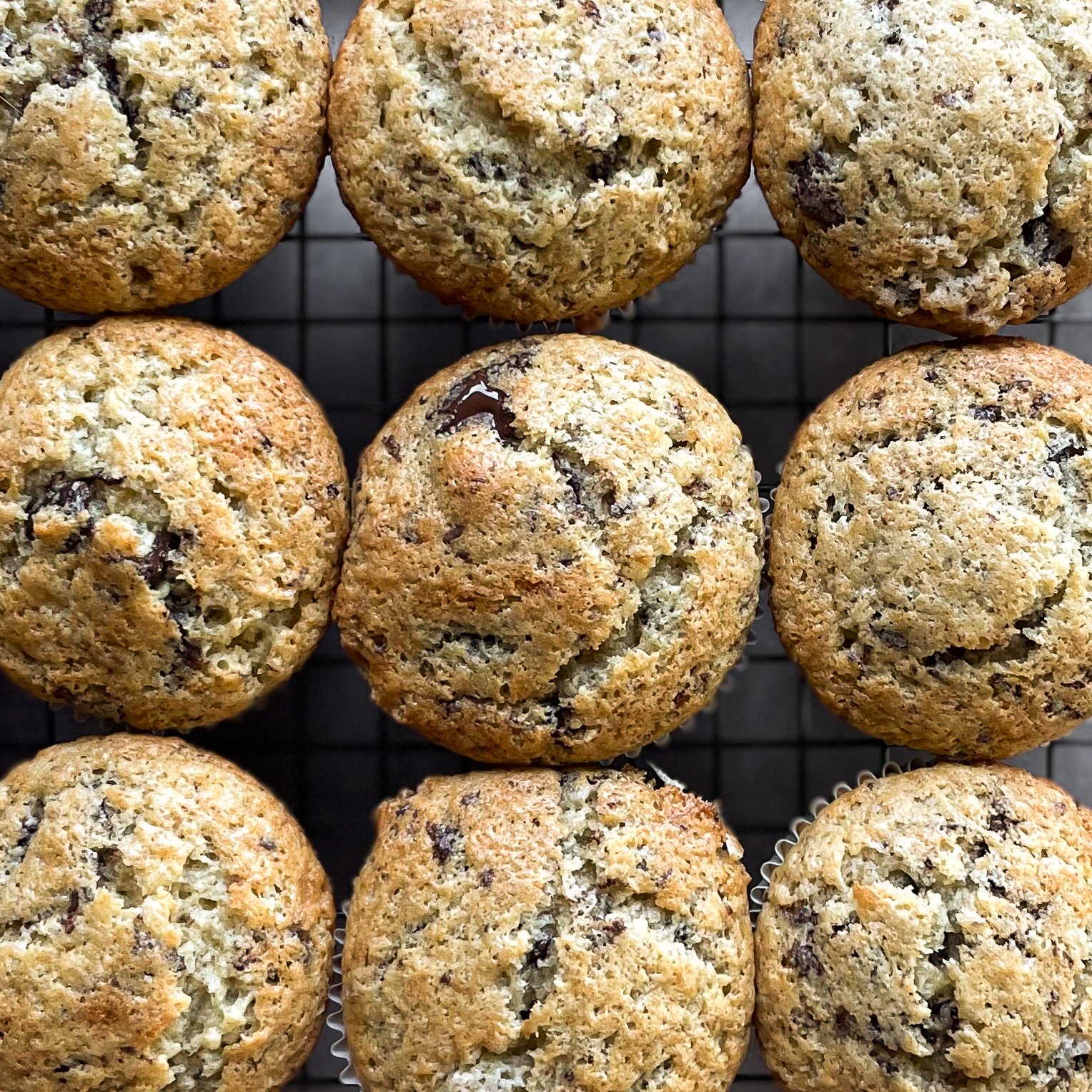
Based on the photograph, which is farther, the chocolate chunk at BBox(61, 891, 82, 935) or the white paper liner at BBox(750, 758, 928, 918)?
the white paper liner at BBox(750, 758, 928, 918)

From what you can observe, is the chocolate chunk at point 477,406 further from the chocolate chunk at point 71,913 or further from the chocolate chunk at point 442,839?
the chocolate chunk at point 71,913

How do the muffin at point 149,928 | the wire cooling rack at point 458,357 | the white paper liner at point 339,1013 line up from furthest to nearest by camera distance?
the wire cooling rack at point 458,357, the white paper liner at point 339,1013, the muffin at point 149,928

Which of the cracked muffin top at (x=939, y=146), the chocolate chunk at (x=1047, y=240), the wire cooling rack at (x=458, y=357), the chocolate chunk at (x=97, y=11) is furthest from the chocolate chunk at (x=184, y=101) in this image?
the chocolate chunk at (x=1047, y=240)

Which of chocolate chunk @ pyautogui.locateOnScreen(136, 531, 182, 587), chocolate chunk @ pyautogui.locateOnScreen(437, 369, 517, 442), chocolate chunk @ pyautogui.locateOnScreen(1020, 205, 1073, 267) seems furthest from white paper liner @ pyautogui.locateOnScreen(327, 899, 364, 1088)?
chocolate chunk @ pyautogui.locateOnScreen(1020, 205, 1073, 267)

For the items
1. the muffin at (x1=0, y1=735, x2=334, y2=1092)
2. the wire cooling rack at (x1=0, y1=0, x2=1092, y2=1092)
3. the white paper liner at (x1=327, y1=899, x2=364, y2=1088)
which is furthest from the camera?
the wire cooling rack at (x1=0, y1=0, x2=1092, y2=1092)

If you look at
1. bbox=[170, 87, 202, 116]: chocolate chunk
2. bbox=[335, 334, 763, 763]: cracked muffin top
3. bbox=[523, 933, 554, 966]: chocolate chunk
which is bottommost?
bbox=[523, 933, 554, 966]: chocolate chunk

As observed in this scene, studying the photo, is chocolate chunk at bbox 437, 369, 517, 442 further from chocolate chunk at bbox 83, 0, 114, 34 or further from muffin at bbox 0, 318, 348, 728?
chocolate chunk at bbox 83, 0, 114, 34

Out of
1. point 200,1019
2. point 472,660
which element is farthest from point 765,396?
point 200,1019
